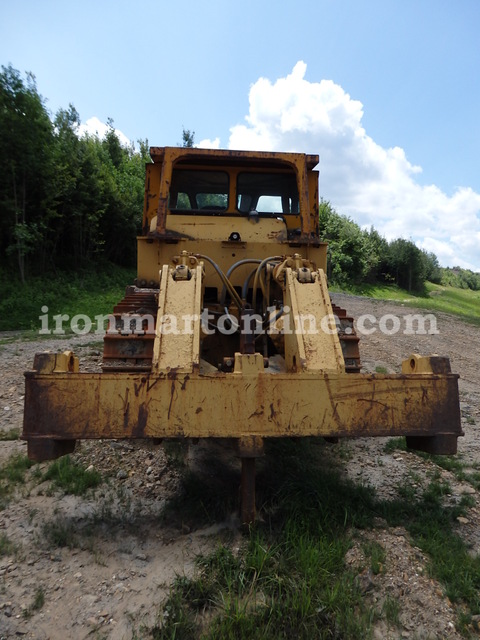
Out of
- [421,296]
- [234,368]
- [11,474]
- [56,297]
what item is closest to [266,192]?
[234,368]

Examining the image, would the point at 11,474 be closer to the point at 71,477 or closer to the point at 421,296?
the point at 71,477

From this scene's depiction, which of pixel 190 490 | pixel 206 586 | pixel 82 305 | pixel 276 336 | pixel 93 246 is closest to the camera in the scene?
pixel 206 586

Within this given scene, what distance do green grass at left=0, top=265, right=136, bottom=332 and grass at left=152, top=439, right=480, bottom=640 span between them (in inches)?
418

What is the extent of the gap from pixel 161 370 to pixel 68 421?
24.2 inches

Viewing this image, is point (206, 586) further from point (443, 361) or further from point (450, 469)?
point (450, 469)

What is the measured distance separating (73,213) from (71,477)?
17.9m

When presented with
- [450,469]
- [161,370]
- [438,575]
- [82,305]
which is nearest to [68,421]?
[161,370]

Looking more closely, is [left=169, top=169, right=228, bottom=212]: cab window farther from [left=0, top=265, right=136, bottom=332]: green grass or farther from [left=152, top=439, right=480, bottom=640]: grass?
[left=0, top=265, right=136, bottom=332]: green grass

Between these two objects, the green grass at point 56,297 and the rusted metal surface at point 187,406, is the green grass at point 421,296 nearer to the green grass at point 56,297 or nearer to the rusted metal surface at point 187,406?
the green grass at point 56,297

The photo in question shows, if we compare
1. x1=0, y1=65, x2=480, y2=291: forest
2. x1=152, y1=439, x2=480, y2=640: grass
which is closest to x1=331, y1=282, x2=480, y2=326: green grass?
x1=0, y1=65, x2=480, y2=291: forest

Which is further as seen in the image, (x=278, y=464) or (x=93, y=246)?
(x=93, y=246)

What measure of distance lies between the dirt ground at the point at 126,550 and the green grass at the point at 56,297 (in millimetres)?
9458

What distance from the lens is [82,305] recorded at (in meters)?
16.2

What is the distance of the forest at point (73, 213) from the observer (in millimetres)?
15008
